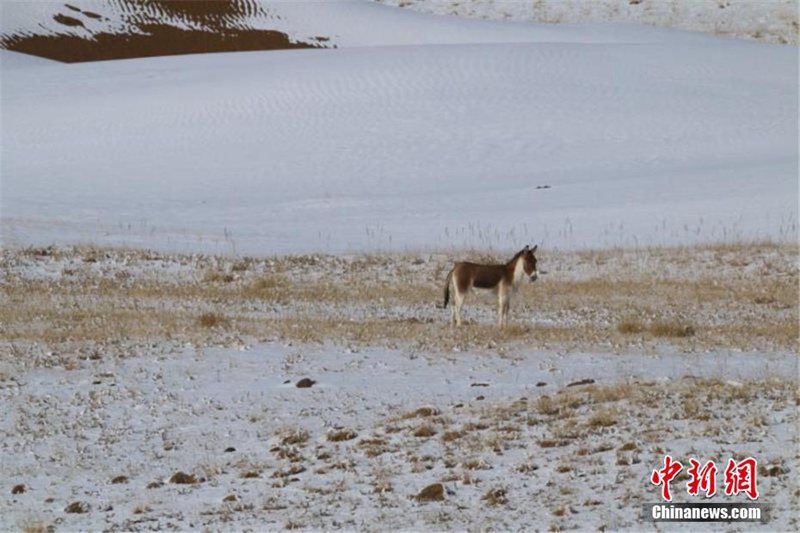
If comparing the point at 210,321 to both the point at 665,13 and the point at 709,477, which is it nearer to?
the point at 709,477

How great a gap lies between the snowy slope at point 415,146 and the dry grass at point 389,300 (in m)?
2.72

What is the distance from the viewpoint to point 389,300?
1909 cm

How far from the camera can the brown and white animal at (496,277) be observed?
1557cm

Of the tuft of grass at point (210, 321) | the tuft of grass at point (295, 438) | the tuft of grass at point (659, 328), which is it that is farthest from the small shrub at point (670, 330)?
the tuft of grass at point (295, 438)

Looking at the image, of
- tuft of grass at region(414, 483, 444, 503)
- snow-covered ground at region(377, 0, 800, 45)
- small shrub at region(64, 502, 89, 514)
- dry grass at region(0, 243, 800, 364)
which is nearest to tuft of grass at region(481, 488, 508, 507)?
tuft of grass at region(414, 483, 444, 503)

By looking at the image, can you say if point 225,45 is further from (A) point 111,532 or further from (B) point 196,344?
(A) point 111,532

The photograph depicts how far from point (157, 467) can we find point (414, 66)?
39.4 metres

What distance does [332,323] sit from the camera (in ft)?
54.2

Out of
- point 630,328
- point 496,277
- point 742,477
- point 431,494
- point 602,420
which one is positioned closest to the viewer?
point 742,477

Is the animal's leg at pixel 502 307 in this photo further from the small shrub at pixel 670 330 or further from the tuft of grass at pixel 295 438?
the tuft of grass at pixel 295 438

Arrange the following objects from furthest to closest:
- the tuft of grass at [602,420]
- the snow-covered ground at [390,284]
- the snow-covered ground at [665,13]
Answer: the snow-covered ground at [665,13] < the tuft of grass at [602,420] < the snow-covered ground at [390,284]

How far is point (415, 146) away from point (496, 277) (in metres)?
23.8

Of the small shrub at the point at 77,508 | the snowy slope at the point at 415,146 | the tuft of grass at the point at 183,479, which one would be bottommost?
the snowy slope at the point at 415,146

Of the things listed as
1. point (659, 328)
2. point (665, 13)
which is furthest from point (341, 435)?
point (665, 13)
